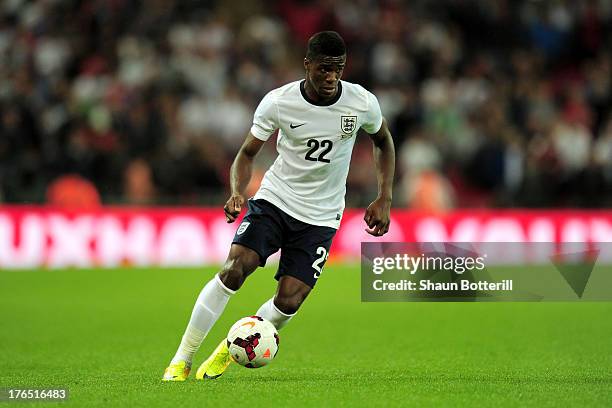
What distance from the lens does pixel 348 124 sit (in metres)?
7.89

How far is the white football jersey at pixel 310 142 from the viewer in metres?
7.82

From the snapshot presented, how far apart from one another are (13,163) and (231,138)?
3540mm

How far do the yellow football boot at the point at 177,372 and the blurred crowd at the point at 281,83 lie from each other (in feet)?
35.8

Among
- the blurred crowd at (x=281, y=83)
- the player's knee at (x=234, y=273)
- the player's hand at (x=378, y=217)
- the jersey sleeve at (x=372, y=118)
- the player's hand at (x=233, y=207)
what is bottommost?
the player's knee at (x=234, y=273)

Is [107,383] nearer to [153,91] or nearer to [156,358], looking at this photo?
[156,358]

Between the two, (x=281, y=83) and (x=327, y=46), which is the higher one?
(x=281, y=83)

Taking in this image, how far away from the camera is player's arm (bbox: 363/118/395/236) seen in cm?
788

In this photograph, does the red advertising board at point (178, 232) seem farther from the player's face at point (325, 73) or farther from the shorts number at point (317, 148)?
the player's face at point (325, 73)

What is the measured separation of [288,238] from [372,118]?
1.00 metres

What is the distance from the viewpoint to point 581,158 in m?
19.5

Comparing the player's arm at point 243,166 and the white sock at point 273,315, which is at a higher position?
the player's arm at point 243,166

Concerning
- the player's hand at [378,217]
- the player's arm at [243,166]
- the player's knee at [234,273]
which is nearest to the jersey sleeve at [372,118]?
the player's hand at [378,217]

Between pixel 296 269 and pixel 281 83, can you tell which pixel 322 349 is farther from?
pixel 281 83

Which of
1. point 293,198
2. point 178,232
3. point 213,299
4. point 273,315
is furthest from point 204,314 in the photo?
point 178,232
